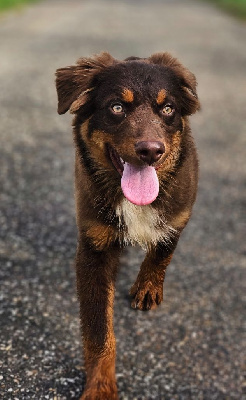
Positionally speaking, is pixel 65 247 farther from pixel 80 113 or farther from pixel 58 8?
pixel 58 8

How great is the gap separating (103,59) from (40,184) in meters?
4.14

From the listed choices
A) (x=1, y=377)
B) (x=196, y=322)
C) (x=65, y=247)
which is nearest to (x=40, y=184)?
(x=65, y=247)

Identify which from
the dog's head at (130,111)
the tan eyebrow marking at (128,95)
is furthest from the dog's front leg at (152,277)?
the tan eyebrow marking at (128,95)

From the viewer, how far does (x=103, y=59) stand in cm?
364

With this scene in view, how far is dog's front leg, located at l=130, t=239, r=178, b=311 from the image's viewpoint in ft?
12.0

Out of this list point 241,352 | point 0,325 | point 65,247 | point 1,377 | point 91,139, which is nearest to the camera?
point 91,139

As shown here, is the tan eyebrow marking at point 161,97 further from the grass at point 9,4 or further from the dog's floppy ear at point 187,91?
the grass at point 9,4

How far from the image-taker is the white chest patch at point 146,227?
138 inches

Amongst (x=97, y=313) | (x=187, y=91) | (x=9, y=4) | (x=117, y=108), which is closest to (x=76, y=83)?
(x=117, y=108)

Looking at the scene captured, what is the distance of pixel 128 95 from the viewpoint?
3.26m

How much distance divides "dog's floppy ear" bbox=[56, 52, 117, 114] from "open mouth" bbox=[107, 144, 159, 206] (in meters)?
0.53

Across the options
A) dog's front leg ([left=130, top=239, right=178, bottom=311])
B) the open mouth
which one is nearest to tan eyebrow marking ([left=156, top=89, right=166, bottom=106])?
the open mouth

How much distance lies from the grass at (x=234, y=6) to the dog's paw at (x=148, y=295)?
78.0ft

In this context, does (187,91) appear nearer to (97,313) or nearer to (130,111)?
(130,111)
